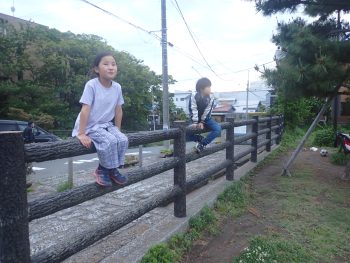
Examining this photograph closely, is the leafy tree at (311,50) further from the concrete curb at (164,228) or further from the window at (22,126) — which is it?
the window at (22,126)

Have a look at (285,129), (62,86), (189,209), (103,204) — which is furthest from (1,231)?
(62,86)

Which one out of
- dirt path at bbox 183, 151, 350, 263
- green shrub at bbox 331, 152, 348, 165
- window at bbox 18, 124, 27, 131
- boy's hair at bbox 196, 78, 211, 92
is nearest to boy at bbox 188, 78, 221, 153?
boy's hair at bbox 196, 78, 211, 92

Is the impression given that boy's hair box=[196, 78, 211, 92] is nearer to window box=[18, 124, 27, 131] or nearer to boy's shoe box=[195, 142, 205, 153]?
boy's shoe box=[195, 142, 205, 153]

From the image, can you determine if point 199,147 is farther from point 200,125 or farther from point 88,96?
point 88,96

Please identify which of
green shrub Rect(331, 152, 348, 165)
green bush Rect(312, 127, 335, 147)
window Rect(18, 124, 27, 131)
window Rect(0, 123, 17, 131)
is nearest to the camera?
green shrub Rect(331, 152, 348, 165)

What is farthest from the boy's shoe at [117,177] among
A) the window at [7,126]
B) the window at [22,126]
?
the window at [22,126]

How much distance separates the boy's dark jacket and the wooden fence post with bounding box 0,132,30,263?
9.02 feet

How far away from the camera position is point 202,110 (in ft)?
14.5

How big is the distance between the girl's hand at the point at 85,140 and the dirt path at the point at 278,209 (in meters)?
1.53

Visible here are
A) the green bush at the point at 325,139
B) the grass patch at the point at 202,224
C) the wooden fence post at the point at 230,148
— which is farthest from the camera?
the green bush at the point at 325,139

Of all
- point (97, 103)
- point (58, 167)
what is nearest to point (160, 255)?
point (97, 103)

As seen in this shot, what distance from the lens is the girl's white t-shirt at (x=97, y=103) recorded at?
2.55m

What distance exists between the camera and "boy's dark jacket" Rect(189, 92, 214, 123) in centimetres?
437

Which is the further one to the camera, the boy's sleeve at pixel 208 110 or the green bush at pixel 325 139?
the green bush at pixel 325 139
